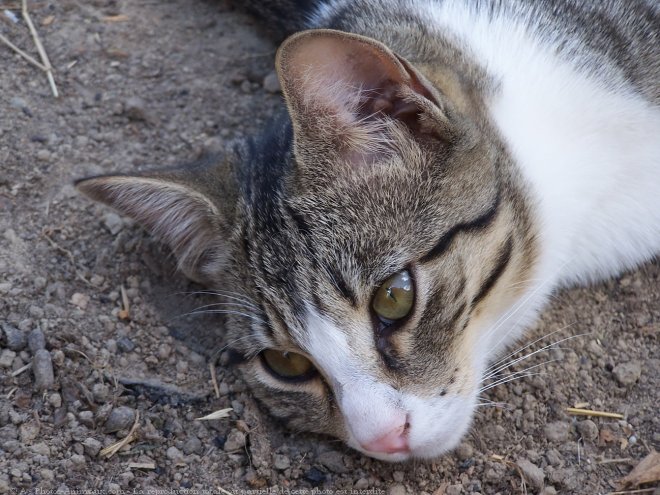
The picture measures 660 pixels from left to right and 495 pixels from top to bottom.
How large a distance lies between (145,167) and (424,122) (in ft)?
5.75

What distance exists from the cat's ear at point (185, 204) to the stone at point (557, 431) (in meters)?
1.50

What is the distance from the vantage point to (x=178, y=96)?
4.39 metres

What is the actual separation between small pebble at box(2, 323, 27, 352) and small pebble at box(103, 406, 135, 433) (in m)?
0.48

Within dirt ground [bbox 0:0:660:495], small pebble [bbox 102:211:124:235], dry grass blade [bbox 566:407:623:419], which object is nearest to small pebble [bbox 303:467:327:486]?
dirt ground [bbox 0:0:660:495]

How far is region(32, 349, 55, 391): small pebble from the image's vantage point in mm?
3086

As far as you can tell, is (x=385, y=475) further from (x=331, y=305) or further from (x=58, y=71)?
(x=58, y=71)

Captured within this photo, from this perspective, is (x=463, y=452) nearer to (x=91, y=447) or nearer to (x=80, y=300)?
(x=91, y=447)

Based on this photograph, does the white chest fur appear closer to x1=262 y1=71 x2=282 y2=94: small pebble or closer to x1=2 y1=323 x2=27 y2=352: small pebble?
x1=262 y1=71 x2=282 y2=94: small pebble

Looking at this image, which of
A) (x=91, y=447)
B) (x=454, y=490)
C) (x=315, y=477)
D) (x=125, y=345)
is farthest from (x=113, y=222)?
(x=454, y=490)

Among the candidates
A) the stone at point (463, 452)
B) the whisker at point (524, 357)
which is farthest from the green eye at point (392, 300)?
the stone at point (463, 452)

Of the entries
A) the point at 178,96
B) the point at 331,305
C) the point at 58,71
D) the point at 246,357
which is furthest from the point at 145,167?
the point at 331,305

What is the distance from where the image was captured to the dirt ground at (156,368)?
3000mm

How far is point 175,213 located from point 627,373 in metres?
2.02

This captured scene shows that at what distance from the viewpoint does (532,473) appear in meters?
2.98
